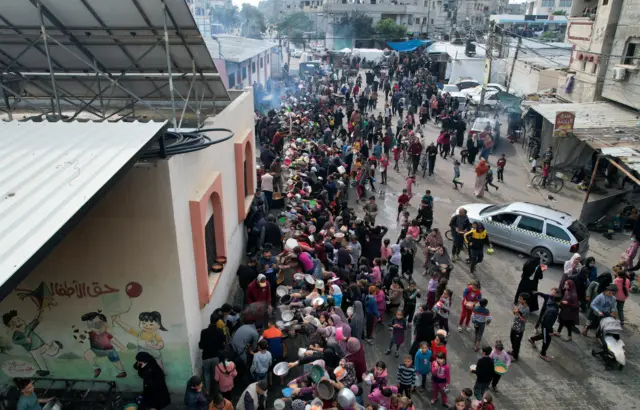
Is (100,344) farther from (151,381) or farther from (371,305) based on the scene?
(371,305)

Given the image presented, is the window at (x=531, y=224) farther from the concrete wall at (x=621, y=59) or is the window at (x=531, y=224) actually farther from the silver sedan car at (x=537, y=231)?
the concrete wall at (x=621, y=59)

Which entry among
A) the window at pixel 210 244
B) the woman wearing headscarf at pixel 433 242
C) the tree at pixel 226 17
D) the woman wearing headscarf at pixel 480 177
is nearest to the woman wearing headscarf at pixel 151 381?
the window at pixel 210 244

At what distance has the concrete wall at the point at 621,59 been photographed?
55.3 feet

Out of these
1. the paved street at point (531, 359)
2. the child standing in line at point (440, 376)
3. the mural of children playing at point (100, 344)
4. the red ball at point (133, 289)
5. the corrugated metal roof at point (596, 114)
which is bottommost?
the paved street at point (531, 359)

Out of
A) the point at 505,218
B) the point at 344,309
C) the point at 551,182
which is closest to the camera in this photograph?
the point at 344,309

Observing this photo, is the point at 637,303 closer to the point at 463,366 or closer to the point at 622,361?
the point at 622,361

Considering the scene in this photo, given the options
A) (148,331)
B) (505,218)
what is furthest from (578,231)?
(148,331)

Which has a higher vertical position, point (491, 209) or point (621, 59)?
point (621, 59)

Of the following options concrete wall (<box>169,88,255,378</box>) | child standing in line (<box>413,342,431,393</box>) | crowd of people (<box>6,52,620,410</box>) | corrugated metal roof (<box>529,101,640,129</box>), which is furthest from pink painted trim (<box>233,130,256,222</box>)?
corrugated metal roof (<box>529,101,640,129</box>)

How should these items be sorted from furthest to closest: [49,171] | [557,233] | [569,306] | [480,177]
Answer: [480,177] → [557,233] → [569,306] → [49,171]

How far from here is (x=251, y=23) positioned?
9625 cm

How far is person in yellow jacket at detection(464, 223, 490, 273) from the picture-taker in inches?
439

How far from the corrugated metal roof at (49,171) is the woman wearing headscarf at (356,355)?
417 centimetres

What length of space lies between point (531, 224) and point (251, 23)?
310 ft
